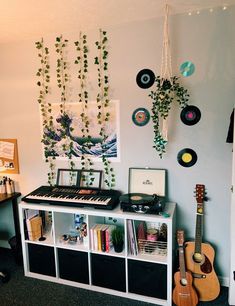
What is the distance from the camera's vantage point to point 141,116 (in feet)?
7.72

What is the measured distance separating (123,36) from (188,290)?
2.20 m

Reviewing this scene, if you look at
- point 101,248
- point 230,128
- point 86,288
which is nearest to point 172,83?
point 230,128

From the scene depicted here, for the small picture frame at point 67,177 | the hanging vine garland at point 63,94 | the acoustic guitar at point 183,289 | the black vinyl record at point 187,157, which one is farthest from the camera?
the small picture frame at point 67,177

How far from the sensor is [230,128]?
2.02m

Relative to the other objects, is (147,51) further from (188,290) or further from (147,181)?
(188,290)

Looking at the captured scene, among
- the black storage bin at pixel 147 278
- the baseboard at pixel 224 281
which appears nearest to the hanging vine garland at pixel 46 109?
the black storage bin at pixel 147 278

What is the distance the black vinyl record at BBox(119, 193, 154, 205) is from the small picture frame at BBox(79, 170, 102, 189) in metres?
0.37

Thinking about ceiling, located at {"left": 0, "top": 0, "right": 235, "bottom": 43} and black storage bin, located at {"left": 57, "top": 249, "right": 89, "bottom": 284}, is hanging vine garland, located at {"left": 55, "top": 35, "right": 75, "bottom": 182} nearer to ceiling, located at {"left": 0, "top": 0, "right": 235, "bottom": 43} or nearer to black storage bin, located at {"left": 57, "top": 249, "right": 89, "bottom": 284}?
ceiling, located at {"left": 0, "top": 0, "right": 235, "bottom": 43}

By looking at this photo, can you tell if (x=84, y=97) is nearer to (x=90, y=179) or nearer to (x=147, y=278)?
(x=90, y=179)

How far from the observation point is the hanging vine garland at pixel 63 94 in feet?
8.21

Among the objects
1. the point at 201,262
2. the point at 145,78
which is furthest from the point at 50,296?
the point at 145,78

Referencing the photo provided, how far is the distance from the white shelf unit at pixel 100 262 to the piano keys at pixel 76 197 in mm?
48

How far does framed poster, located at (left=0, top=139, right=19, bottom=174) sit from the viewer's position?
2.86m

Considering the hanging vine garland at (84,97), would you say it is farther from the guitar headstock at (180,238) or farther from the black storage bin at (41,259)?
the guitar headstock at (180,238)
